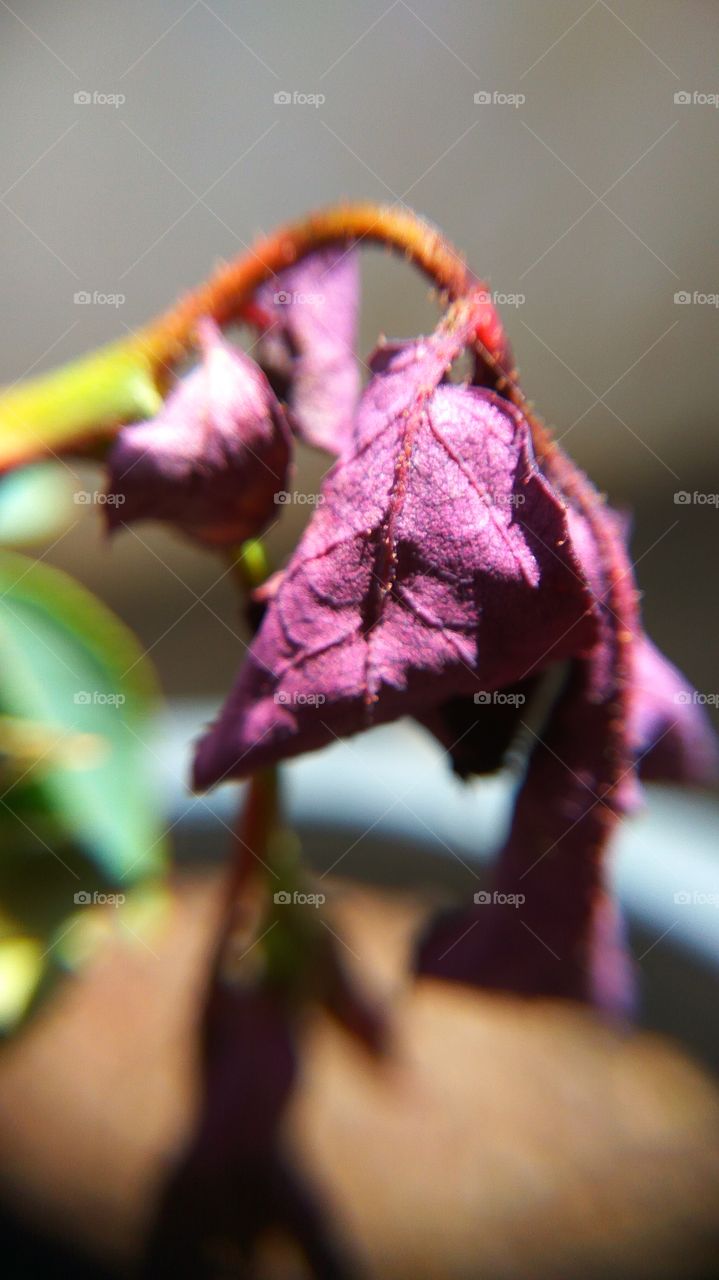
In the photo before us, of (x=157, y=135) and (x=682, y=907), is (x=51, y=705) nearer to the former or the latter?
(x=682, y=907)

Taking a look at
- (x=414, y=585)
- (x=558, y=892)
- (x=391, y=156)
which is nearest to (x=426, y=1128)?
(x=558, y=892)

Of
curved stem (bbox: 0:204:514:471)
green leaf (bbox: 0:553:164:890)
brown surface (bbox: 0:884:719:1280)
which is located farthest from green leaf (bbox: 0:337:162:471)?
brown surface (bbox: 0:884:719:1280)

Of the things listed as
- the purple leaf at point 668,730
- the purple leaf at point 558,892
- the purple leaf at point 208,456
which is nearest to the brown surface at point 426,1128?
the purple leaf at point 558,892

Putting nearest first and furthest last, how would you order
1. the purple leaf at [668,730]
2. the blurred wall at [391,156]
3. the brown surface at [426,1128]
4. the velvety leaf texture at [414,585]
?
the velvety leaf texture at [414,585]
the purple leaf at [668,730]
the brown surface at [426,1128]
the blurred wall at [391,156]

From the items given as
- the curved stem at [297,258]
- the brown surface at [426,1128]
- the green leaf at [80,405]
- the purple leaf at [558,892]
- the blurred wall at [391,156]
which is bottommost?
the brown surface at [426,1128]

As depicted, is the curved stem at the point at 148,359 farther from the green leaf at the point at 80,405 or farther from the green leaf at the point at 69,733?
the green leaf at the point at 69,733

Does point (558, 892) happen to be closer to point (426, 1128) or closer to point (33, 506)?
point (426, 1128)

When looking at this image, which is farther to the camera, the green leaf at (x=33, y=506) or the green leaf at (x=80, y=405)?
the green leaf at (x=33, y=506)
